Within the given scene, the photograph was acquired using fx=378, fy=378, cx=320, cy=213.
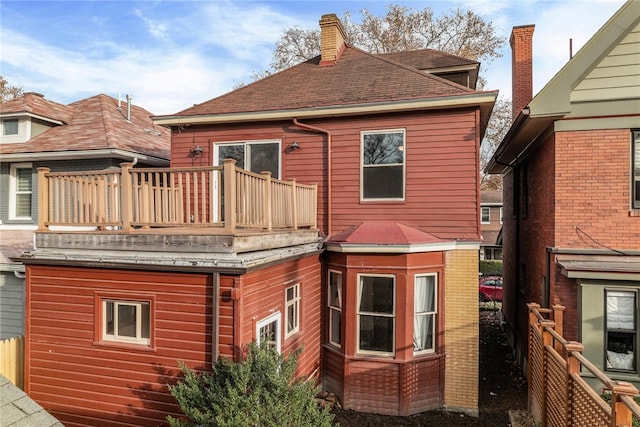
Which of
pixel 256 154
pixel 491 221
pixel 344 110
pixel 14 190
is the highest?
pixel 344 110

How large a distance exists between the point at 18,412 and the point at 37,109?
9948 millimetres

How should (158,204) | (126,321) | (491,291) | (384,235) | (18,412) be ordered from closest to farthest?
1. (18,412)
2. (158,204)
3. (126,321)
4. (384,235)
5. (491,291)

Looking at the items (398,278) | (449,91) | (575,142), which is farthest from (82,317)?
(575,142)

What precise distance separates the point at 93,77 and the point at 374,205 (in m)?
17.2

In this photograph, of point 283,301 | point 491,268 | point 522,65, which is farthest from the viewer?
point 491,268

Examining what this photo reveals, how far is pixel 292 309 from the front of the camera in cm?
711

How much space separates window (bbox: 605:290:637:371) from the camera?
6949 millimetres

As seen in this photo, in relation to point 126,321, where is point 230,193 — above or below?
above

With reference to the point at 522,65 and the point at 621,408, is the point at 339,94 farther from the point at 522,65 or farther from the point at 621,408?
the point at 621,408

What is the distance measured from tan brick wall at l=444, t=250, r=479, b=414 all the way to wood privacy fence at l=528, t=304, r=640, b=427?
1053 mm

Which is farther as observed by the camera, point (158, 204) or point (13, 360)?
point (13, 360)

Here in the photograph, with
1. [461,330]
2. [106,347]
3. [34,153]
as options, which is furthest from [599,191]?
[34,153]

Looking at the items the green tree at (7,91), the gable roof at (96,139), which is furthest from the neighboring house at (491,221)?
the green tree at (7,91)

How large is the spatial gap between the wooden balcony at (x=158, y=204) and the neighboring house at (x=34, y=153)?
405 cm
